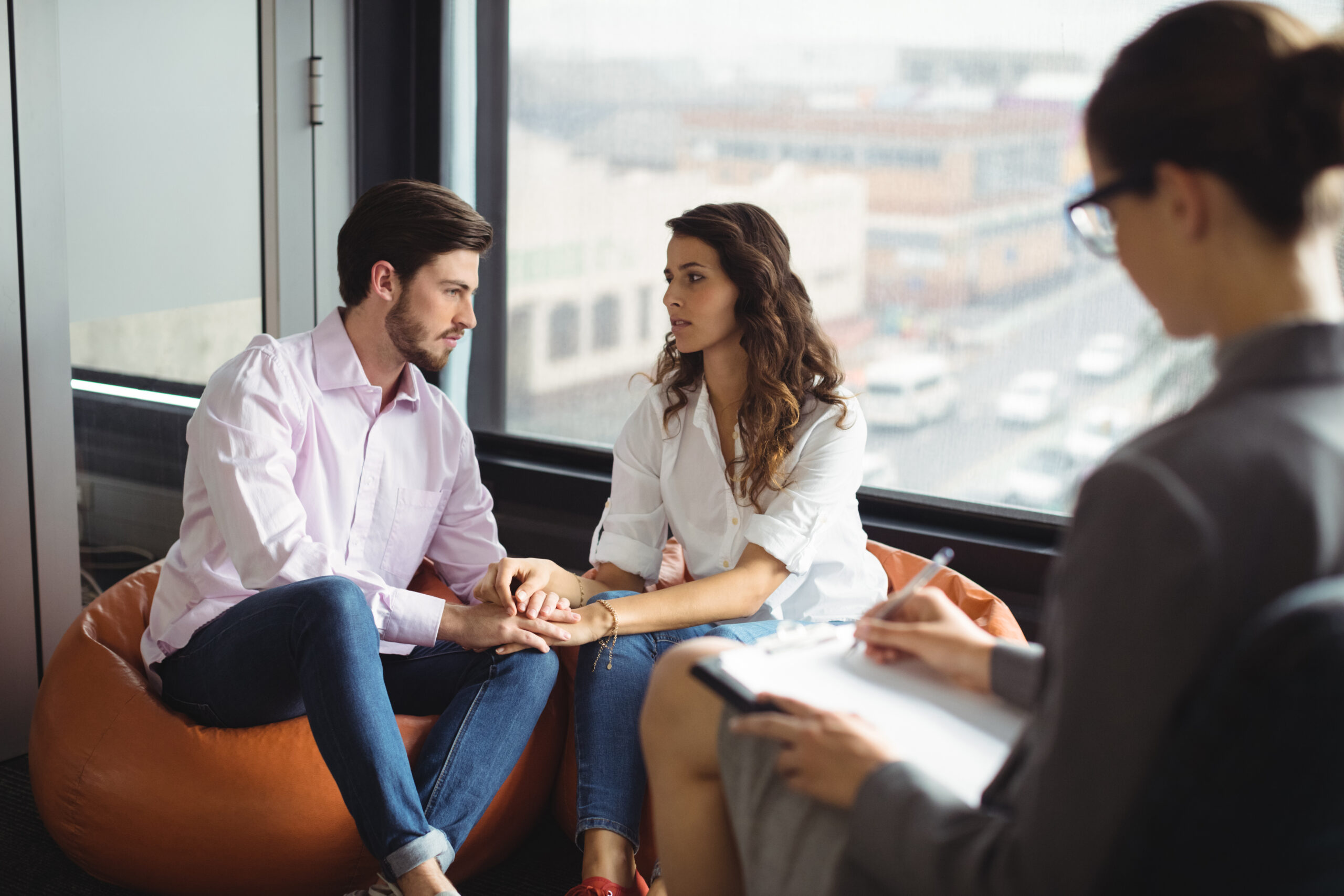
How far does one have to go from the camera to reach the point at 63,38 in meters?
2.18

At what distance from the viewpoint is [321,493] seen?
6.31 feet

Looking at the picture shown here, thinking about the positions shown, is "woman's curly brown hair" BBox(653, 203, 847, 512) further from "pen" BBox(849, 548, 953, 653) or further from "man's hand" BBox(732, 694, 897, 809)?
"man's hand" BBox(732, 694, 897, 809)

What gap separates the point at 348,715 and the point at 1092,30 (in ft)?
6.73

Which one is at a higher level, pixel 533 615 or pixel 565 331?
pixel 565 331

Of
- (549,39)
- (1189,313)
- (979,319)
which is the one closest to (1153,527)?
(1189,313)

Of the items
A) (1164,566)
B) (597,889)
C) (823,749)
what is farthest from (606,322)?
(1164,566)

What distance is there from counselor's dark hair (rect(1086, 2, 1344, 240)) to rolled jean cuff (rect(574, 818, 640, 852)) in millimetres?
1283

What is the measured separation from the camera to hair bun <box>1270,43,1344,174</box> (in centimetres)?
74

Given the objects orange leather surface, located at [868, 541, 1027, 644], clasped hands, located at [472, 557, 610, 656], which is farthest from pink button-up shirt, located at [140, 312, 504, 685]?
orange leather surface, located at [868, 541, 1027, 644]

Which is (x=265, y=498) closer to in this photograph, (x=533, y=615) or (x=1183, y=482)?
(x=533, y=615)

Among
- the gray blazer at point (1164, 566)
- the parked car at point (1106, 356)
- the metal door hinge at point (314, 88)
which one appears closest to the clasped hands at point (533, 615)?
the gray blazer at point (1164, 566)

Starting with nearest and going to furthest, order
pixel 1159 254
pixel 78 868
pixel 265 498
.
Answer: pixel 1159 254 → pixel 265 498 → pixel 78 868

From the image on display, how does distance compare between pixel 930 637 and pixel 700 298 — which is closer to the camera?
pixel 930 637

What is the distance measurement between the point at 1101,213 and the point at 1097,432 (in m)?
1.60
